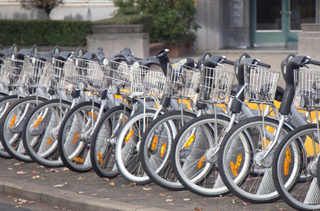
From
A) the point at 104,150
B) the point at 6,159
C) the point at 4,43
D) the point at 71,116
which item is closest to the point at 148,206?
the point at 104,150

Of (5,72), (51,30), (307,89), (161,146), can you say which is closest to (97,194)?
(161,146)

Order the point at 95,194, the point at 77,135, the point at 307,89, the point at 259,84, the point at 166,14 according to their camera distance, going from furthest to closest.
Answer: the point at 166,14 → the point at 77,135 → the point at 95,194 → the point at 259,84 → the point at 307,89

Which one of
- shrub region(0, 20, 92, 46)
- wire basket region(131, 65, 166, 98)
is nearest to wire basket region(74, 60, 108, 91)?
wire basket region(131, 65, 166, 98)

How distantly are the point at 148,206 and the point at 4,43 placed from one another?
34.9 feet

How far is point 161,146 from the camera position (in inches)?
195

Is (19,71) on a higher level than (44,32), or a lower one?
lower

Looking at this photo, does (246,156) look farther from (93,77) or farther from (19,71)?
(19,71)

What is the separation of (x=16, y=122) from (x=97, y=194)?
6.39 feet

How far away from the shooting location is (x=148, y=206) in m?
4.42

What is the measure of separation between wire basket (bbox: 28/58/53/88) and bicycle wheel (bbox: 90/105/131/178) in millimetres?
1097

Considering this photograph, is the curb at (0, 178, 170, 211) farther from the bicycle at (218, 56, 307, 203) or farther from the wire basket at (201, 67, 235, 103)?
the wire basket at (201, 67, 235, 103)

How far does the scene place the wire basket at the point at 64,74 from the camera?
18.4 ft

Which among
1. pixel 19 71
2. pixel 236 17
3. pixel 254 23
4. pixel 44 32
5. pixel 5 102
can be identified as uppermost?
pixel 236 17

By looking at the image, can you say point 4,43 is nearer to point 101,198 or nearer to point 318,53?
point 318,53
